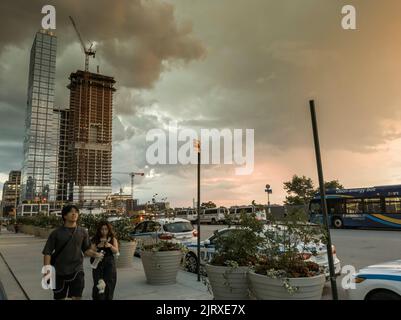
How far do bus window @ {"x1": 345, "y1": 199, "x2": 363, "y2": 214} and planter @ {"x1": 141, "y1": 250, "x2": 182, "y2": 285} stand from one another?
23.3 m

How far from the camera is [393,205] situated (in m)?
24.9

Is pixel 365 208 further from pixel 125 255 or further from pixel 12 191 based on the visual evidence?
pixel 12 191

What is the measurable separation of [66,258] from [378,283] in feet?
14.6

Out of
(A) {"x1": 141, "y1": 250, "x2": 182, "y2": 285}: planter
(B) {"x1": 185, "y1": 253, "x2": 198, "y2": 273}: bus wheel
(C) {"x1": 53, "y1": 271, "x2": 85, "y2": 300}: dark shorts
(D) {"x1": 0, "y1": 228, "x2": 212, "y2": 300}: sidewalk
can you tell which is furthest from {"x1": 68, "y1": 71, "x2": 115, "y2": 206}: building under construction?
(C) {"x1": 53, "y1": 271, "x2": 85, "y2": 300}: dark shorts

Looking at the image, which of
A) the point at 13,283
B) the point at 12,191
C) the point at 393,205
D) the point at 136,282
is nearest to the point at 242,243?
the point at 136,282

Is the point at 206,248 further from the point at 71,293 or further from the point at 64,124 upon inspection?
the point at 64,124

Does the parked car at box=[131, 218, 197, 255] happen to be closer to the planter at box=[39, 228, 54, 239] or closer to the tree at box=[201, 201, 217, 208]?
the planter at box=[39, 228, 54, 239]

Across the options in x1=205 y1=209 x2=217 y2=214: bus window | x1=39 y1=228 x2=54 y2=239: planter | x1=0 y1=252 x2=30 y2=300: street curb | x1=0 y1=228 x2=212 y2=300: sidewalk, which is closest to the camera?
x1=0 y1=228 x2=212 y2=300: sidewalk

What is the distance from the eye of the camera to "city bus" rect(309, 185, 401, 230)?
81.6 feet

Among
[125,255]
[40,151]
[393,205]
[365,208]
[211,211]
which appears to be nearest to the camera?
[125,255]

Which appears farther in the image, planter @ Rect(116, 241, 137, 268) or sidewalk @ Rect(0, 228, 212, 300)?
planter @ Rect(116, 241, 137, 268)

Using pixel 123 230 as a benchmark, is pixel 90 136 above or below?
above

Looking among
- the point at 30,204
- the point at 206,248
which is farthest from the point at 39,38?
the point at 206,248

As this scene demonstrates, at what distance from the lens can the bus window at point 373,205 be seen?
25.7 metres
